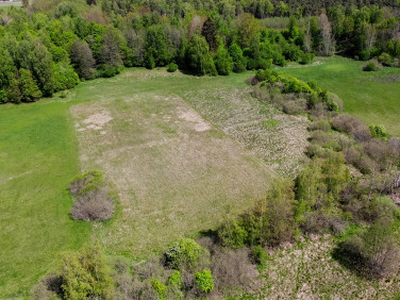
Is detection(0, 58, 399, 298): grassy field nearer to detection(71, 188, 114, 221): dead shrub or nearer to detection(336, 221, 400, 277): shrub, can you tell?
detection(71, 188, 114, 221): dead shrub

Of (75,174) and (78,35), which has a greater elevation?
(78,35)

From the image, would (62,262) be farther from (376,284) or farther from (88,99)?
(88,99)

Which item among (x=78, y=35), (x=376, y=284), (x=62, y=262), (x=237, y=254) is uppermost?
(x=78, y=35)

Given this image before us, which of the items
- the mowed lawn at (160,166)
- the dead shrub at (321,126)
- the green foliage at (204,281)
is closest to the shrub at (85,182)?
the mowed lawn at (160,166)

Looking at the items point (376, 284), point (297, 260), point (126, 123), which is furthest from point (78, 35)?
point (376, 284)

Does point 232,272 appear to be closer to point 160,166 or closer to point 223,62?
point 160,166

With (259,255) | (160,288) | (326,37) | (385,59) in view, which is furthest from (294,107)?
(326,37)

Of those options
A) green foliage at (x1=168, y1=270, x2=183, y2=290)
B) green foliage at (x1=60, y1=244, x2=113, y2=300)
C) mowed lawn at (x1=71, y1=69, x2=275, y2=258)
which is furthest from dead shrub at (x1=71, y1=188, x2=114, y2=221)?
green foliage at (x1=168, y1=270, x2=183, y2=290)
